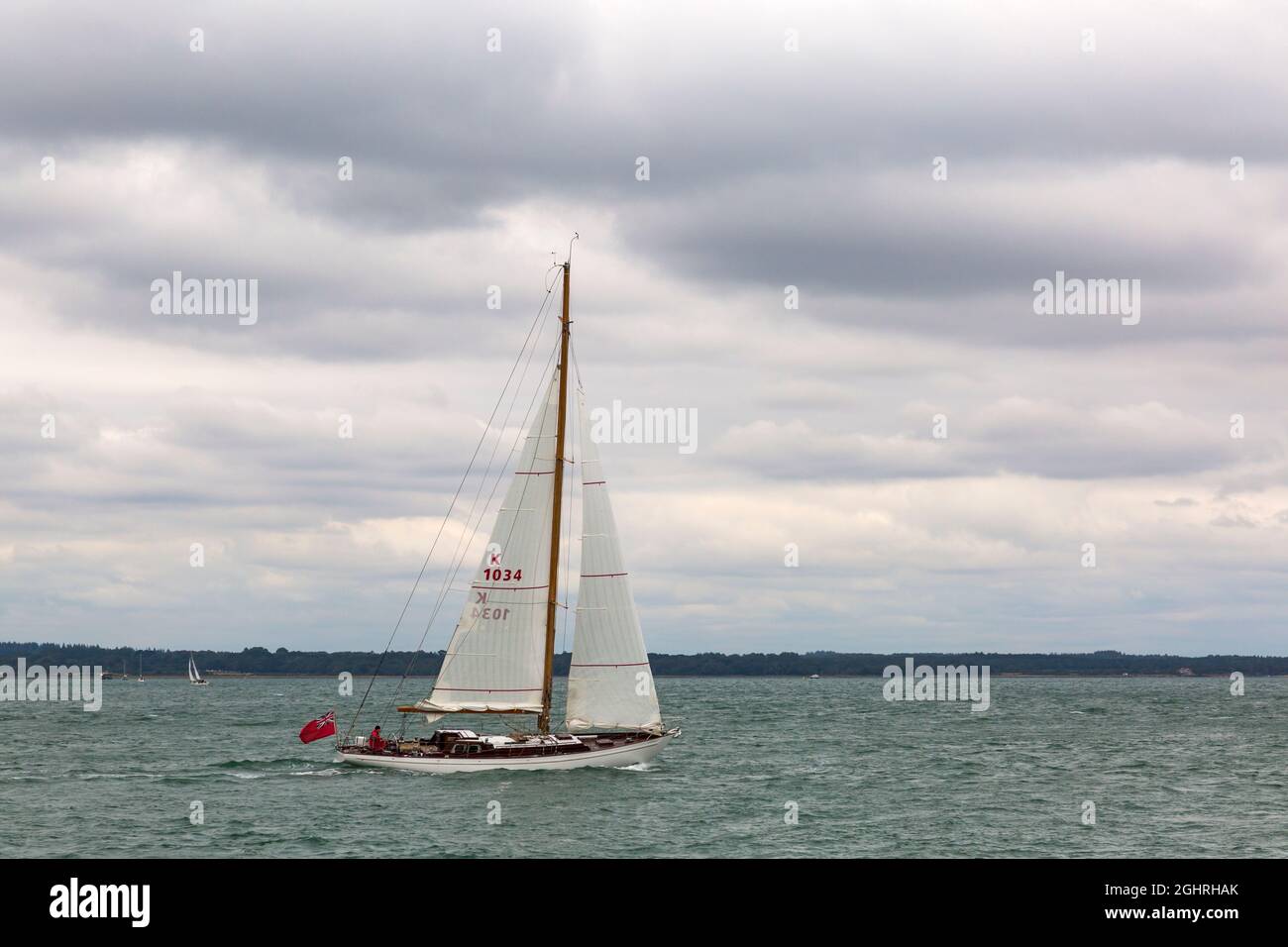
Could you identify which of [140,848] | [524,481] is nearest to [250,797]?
[140,848]

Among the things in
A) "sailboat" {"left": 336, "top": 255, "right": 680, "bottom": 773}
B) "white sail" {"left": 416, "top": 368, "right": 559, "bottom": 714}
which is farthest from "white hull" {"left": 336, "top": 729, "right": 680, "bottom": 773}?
"white sail" {"left": 416, "top": 368, "right": 559, "bottom": 714}

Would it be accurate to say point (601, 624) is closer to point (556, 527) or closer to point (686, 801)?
point (556, 527)

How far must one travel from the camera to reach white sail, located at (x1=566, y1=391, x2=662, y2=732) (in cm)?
5319

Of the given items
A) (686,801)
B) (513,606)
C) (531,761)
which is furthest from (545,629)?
(686,801)

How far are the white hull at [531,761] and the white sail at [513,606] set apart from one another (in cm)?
210

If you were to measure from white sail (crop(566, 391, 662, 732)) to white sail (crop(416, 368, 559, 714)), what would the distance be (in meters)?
1.48

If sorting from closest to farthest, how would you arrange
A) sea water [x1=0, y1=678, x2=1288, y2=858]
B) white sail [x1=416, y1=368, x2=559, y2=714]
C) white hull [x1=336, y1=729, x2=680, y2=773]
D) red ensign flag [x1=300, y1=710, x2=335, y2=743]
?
sea water [x1=0, y1=678, x2=1288, y2=858] → white hull [x1=336, y1=729, x2=680, y2=773] → red ensign flag [x1=300, y1=710, x2=335, y2=743] → white sail [x1=416, y1=368, x2=559, y2=714]

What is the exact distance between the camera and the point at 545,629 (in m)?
54.1

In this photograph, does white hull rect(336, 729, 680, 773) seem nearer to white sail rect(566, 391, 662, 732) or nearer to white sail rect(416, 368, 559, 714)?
white sail rect(566, 391, 662, 732)

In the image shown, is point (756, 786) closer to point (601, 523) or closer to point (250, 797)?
point (601, 523)

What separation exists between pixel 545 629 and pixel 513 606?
1551mm

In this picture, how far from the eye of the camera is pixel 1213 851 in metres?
41.4

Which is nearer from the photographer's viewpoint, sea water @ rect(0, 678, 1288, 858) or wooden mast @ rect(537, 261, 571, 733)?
sea water @ rect(0, 678, 1288, 858)

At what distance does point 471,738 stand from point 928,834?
17276 mm
